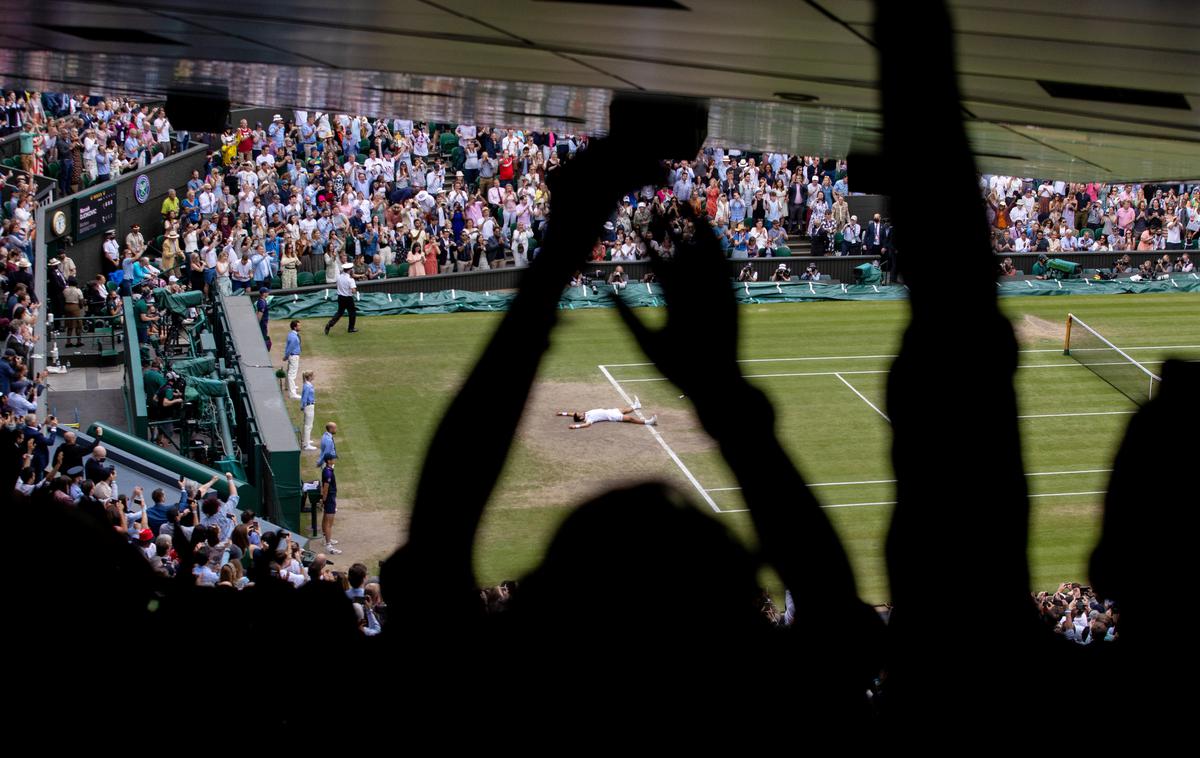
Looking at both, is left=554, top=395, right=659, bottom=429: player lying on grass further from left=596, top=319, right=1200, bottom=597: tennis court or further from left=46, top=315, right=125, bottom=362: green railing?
left=46, top=315, right=125, bottom=362: green railing

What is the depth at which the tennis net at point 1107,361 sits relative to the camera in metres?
31.3

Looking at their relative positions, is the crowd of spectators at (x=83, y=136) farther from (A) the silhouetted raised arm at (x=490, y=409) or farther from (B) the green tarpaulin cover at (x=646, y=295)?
(A) the silhouetted raised arm at (x=490, y=409)

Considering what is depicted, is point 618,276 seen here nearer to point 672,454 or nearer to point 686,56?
point 672,454

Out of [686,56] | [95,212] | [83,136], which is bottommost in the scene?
[95,212]

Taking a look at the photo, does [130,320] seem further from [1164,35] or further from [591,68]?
[1164,35]

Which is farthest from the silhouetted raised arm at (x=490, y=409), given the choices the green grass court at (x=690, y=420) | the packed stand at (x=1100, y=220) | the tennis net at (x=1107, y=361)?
the packed stand at (x=1100, y=220)

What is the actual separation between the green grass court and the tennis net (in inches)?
12.5

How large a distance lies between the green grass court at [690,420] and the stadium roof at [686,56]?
11.8m

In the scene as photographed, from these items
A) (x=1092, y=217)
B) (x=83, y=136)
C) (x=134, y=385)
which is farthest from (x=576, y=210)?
(x=1092, y=217)

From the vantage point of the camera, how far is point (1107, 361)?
3281 cm

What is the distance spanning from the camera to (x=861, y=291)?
39.7 m

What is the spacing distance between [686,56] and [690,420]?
612 inches

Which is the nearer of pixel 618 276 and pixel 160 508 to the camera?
pixel 160 508

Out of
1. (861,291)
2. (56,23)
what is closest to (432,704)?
(56,23)
